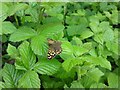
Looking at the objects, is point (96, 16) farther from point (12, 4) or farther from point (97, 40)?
point (12, 4)

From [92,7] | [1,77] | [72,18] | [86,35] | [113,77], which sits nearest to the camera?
[1,77]

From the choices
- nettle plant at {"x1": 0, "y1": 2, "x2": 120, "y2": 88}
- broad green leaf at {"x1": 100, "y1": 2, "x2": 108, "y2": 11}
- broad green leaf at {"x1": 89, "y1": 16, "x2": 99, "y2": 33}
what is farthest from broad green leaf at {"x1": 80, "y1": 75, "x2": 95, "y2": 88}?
broad green leaf at {"x1": 100, "y1": 2, "x2": 108, "y2": 11}

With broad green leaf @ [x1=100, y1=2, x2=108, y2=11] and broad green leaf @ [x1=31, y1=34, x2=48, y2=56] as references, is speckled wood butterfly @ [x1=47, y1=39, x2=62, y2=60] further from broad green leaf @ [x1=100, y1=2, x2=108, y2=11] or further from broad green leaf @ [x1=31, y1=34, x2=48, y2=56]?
broad green leaf @ [x1=100, y1=2, x2=108, y2=11]

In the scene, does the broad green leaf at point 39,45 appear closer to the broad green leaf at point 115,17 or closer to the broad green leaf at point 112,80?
the broad green leaf at point 112,80

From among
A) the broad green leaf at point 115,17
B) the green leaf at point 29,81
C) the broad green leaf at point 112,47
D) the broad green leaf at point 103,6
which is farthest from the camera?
the broad green leaf at point 103,6

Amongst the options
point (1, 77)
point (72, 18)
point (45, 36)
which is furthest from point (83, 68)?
point (72, 18)

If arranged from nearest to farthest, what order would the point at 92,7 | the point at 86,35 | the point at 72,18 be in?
1. the point at 86,35
2. the point at 72,18
3. the point at 92,7

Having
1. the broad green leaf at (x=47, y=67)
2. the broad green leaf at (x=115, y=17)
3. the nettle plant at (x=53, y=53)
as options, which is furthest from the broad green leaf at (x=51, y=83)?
the broad green leaf at (x=115, y=17)

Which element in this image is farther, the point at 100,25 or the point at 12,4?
the point at 100,25
